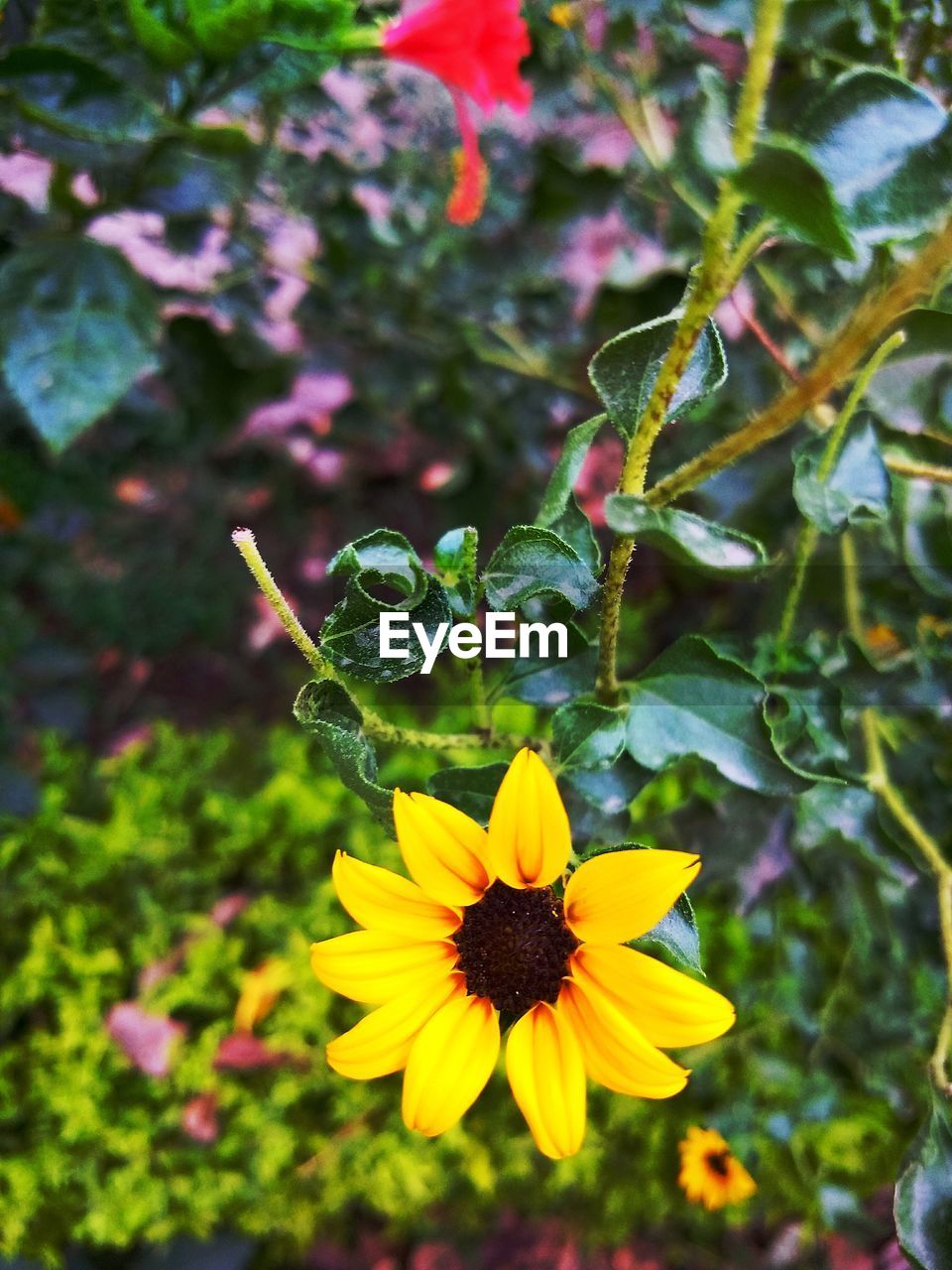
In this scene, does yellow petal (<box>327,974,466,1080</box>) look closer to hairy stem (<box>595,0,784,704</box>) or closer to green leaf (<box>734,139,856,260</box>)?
hairy stem (<box>595,0,784,704</box>)

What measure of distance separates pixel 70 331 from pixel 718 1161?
733 millimetres

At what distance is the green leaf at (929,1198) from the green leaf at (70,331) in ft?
1.69

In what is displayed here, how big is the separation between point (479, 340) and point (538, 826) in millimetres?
709

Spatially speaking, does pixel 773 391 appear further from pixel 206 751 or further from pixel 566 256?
pixel 206 751

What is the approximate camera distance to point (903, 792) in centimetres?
67

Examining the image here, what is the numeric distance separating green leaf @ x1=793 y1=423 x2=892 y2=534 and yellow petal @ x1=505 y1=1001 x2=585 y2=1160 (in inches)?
8.7

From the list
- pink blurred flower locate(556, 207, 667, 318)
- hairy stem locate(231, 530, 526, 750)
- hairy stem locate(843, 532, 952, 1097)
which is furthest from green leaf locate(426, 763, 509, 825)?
pink blurred flower locate(556, 207, 667, 318)

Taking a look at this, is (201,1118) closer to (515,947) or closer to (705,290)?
(515,947)

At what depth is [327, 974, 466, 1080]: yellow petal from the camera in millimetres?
318

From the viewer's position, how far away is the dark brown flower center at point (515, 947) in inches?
13.1

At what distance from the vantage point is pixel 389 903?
1.08 ft

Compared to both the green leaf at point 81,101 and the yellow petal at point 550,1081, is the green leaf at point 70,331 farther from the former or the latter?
the yellow petal at point 550,1081

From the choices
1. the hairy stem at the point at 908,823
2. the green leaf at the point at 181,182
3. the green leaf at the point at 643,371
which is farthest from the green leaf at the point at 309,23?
the hairy stem at the point at 908,823

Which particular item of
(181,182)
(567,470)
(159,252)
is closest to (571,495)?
(567,470)
